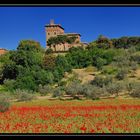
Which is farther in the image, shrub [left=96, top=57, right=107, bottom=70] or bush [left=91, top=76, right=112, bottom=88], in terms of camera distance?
shrub [left=96, top=57, right=107, bottom=70]

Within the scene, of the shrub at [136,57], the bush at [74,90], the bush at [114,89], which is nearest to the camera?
the bush at [74,90]

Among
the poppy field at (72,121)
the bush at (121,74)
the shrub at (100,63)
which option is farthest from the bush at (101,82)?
the poppy field at (72,121)

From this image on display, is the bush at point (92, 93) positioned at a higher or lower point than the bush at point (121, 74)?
lower

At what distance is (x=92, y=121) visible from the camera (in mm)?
9844

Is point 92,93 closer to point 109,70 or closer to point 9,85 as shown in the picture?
point 9,85

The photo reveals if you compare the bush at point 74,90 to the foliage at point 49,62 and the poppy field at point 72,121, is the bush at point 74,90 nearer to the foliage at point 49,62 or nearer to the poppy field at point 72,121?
the foliage at point 49,62

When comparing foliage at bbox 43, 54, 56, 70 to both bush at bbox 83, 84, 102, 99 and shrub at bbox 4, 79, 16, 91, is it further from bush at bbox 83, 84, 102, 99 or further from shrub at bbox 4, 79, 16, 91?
bush at bbox 83, 84, 102, 99

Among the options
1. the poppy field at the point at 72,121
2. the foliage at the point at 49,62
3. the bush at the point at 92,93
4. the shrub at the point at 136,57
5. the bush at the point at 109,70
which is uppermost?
the shrub at the point at 136,57

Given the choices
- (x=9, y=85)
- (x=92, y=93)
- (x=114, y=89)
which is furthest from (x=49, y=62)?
(x=92, y=93)

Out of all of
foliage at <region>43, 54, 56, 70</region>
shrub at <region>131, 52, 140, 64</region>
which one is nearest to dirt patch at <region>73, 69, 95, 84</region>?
foliage at <region>43, 54, 56, 70</region>

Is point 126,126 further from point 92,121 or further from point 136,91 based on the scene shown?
point 136,91
